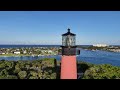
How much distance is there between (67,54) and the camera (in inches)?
209
